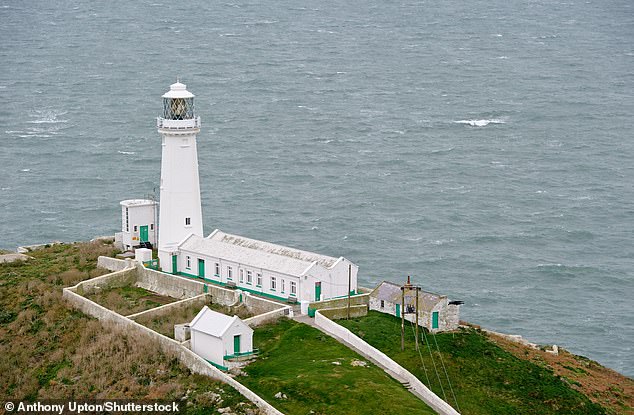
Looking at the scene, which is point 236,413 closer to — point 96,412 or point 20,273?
point 96,412

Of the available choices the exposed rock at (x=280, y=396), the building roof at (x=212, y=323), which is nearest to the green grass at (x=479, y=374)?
the building roof at (x=212, y=323)

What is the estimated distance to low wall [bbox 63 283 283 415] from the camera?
39631 mm

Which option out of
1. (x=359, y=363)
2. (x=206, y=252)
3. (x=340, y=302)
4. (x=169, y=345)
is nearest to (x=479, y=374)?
(x=359, y=363)

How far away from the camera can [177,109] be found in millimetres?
54312

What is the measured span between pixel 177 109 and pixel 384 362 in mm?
17932

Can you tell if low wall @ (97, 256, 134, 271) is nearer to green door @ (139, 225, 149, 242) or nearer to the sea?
green door @ (139, 225, 149, 242)

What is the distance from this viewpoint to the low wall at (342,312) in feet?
158

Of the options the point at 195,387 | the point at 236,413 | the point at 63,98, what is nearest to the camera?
the point at 236,413

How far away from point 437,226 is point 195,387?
44.7 metres

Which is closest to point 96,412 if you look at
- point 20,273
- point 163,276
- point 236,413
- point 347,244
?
point 236,413

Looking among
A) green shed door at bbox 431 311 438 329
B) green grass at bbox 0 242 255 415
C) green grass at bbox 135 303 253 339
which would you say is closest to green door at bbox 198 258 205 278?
green grass at bbox 135 303 253 339

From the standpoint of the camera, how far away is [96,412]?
42375 millimetres

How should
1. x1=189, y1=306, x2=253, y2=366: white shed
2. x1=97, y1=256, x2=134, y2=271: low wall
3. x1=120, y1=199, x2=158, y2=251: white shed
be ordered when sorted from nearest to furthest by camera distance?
1. x1=189, y1=306, x2=253, y2=366: white shed
2. x1=97, y1=256, x2=134, y2=271: low wall
3. x1=120, y1=199, x2=158, y2=251: white shed

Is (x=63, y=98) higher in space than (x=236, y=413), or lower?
higher
